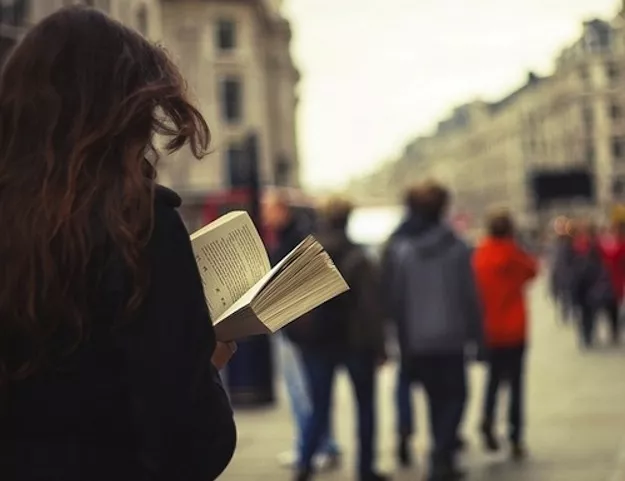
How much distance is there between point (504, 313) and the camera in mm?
8414

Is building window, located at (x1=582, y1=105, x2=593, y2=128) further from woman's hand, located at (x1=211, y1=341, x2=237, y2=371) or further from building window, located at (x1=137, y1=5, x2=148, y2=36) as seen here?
woman's hand, located at (x1=211, y1=341, x2=237, y2=371)

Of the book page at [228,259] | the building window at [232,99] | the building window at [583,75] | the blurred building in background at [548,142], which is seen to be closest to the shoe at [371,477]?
the blurred building in background at [548,142]

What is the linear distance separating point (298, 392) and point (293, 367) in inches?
7.4

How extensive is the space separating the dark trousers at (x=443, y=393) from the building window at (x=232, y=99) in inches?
2057

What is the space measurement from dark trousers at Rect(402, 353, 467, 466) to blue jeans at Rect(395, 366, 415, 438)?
1.01m

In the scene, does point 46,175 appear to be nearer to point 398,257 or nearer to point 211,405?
point 211,405

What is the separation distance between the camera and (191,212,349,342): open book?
7.07 feet

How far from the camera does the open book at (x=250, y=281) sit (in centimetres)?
215

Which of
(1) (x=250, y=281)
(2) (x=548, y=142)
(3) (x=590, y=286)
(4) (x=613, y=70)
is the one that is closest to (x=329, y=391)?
(1) (x=250, y=281)

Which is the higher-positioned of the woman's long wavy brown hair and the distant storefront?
the distant storefront

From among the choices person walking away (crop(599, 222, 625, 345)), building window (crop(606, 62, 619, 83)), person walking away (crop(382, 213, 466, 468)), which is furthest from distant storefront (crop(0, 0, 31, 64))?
building window (crop(606, 62, 619, 83))

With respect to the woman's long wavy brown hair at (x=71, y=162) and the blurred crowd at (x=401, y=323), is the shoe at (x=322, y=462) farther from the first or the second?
the woman's long wavy brown hair at (x=71, y=162)

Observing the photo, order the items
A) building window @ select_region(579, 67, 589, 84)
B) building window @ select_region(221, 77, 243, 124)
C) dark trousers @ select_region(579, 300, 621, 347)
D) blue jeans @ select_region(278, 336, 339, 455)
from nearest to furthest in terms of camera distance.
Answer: blue jeans @ select_region(278, 336, 339, 455), dark trousers @ select_region(579, 300, 621, 347), building window @ select_region(579, 67, 589, 84), building window @ select_region(221, 77, 243, 124)

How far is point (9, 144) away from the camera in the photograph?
202 centimetres
